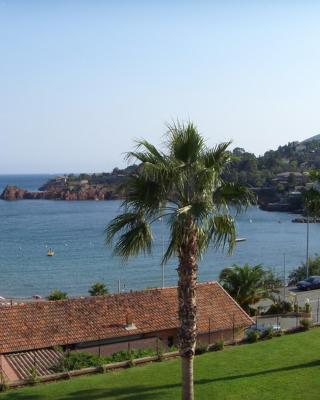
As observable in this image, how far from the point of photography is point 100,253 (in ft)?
270

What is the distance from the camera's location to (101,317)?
23.4 meters

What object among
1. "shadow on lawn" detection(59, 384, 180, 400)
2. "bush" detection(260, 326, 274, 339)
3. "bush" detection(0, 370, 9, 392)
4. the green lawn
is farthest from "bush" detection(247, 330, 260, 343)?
"bush" detection(0, 370, 9, 392)

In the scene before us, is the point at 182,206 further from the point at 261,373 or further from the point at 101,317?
the point at 101,317

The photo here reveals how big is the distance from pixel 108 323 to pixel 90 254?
194ft

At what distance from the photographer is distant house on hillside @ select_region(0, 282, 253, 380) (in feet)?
69.5

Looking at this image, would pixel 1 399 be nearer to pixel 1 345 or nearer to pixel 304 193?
pixel 1 345

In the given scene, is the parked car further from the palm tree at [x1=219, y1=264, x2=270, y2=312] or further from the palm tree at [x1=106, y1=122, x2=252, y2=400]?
the palm tree at [x1=106, y1=122, x2=252, y2=400]

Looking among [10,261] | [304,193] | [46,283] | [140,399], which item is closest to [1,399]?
[140,399]

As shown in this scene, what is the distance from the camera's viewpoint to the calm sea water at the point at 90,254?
62812mm

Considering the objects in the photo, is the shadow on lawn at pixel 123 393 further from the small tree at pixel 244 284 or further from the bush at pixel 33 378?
the small tree at pixel 244 284

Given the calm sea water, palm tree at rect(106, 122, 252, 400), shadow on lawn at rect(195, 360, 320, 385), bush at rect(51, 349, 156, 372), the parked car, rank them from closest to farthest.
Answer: palm tree at rect(106, 122, 252, 400)
shadow on lawn at rect(195, 360, 320, 385)
bush at rect(51, 349, 156, 372)
the parked car
the calm sea water

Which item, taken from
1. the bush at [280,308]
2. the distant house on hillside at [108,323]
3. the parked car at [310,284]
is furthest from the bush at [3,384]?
the parked car at [310,284]

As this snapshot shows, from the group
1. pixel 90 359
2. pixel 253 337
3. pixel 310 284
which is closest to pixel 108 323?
pixel 90 359

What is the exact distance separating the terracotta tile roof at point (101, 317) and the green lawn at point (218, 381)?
172 inches
